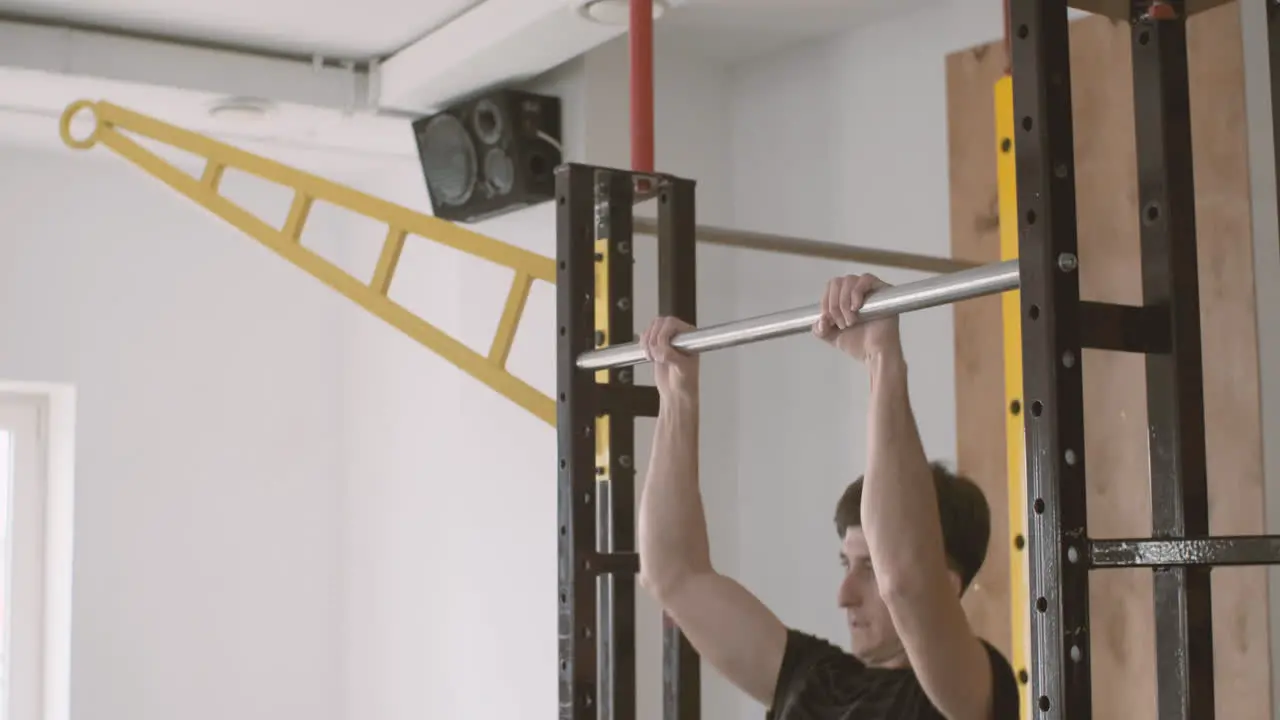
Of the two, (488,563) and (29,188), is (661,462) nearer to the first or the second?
(488,563)

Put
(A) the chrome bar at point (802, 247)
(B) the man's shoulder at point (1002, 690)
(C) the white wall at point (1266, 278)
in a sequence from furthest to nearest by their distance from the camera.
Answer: (C) the white wall at point (1266, 278) < (A) the chrome bar at point (802, 247) < (B) the man's shoulder at point (1002, 690)

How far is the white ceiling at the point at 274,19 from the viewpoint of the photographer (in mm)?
3465

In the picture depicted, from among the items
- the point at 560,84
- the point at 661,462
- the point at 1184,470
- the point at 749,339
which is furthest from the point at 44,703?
the point at 1184,470

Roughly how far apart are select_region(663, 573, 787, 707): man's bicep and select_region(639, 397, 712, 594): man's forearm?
29 millimetres

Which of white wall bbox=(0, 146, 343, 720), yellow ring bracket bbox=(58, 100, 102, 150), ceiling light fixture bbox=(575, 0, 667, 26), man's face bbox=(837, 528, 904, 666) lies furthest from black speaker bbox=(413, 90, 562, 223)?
man's face bbox=(837, 528, 904, 666)

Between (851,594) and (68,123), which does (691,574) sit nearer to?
(851,594)

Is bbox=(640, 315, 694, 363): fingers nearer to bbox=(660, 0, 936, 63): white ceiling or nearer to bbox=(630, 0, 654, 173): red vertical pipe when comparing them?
bbox=(630, 0, 654, 173): red vertical pipe

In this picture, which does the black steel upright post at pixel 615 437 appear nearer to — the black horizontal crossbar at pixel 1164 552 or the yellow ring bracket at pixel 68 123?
the black horizontal crossbar at pixel 1164 552

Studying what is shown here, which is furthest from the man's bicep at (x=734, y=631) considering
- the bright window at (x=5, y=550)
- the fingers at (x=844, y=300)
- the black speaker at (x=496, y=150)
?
the bright window at (x=5, y=550)

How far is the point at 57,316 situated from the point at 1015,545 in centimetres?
313

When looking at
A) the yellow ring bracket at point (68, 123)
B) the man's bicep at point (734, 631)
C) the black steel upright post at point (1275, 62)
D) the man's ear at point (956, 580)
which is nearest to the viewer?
the black steel upright post at point (1275, 62)

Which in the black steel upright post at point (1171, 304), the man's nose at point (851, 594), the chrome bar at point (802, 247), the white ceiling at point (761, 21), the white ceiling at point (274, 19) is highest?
the white ceiling at point (761, 21)

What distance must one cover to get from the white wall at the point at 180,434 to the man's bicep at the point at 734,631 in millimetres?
2807

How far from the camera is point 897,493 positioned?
184 centimetres
